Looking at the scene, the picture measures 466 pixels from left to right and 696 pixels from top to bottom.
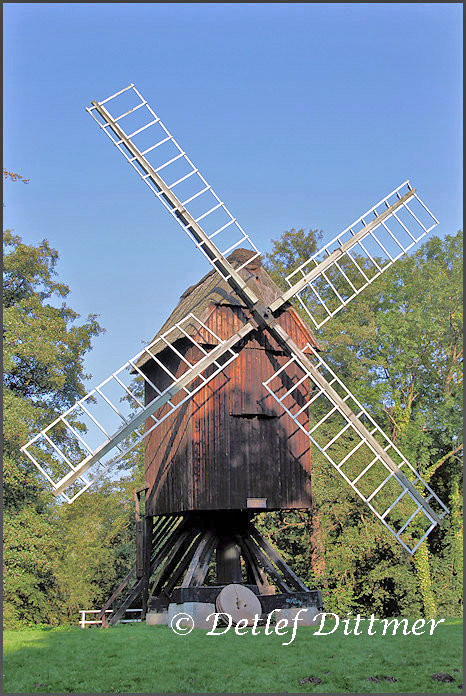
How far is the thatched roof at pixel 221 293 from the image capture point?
14.6 metres

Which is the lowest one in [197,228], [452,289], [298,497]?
[298,497]

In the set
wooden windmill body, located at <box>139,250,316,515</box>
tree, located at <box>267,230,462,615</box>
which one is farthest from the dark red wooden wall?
tree, located at <box>267,230,462,615</box>

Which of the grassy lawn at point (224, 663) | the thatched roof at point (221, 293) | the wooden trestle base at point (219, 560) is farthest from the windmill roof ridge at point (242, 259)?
the grassy lawn at point (224, 663)

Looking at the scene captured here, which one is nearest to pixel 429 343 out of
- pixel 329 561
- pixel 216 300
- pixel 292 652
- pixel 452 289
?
pixel 452 289

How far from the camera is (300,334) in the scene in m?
15.5

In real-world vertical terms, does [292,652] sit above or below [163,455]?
below

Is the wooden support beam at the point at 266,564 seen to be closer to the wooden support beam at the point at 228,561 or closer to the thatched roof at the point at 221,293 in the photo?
the wooden support beam at the point at 228,561

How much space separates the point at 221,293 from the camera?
14789mm

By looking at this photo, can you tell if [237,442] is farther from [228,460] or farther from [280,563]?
[280,563]

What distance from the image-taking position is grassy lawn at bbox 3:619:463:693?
931cm

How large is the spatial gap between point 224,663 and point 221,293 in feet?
24.0

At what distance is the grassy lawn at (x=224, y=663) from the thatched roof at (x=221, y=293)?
5.96 meters

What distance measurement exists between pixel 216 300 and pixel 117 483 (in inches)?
655

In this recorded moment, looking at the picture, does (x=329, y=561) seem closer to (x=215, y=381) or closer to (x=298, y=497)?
(x=298, y=497)
